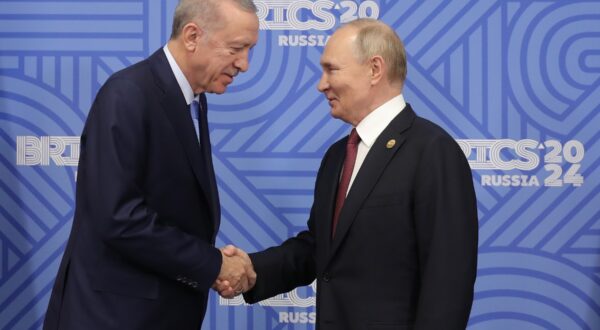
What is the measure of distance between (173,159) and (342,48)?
59 centimetres

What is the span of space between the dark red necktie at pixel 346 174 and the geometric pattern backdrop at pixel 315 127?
0.84 metres

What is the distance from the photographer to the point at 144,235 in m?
2.21

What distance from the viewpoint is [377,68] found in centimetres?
239

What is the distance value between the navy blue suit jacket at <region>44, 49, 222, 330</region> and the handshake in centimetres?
13

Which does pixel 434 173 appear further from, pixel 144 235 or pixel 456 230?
pixel 144 235

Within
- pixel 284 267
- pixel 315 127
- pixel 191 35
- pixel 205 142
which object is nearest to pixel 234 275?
pixel 284 267

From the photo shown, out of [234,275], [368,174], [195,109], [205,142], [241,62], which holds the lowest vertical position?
[234,275]

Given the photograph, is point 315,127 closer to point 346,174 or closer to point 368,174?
point 346,174

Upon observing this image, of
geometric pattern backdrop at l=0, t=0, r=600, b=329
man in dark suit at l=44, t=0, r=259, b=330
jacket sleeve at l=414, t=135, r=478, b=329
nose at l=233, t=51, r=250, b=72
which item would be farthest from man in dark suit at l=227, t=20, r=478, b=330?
geometric pattern backdrop at l=0, t=0, r=600, b=329

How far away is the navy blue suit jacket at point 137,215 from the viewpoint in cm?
221

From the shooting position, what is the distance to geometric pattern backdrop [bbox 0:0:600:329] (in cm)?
325

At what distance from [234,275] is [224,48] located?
692 millimetres

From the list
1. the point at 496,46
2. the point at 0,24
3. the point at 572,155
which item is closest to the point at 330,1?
the point at 496,46

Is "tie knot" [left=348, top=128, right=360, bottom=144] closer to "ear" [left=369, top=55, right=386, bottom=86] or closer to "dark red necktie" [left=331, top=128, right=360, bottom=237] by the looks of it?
"dark red necktie" [left=331, top=128, right=360, bottom=237]
